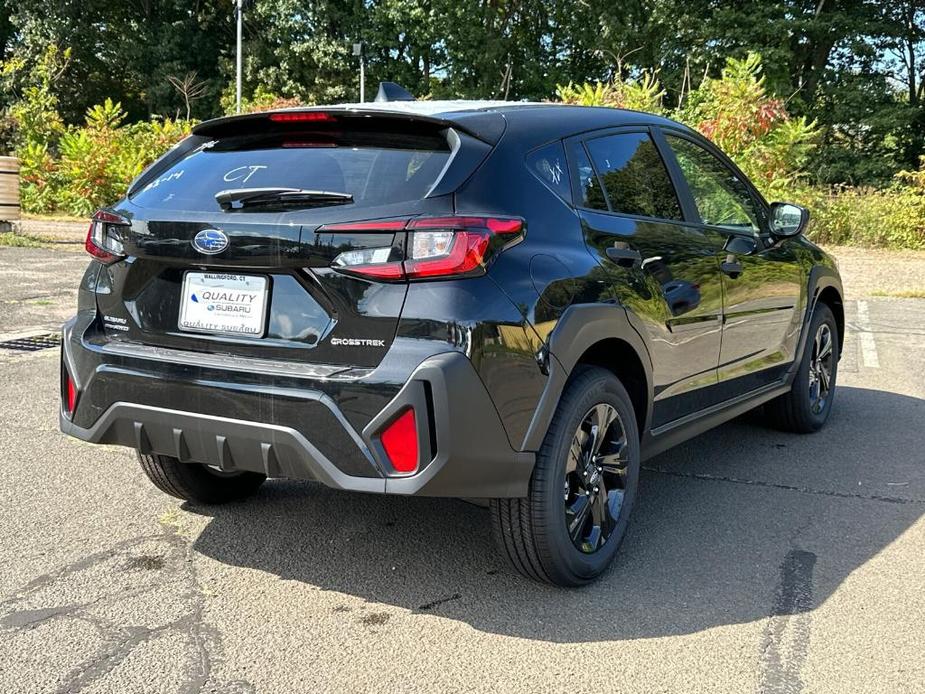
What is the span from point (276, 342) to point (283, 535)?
113cm

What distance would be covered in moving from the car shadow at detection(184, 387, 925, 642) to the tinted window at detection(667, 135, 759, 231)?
124 centimetres

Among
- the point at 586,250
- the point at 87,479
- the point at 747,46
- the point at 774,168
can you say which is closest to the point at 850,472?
the point at 586,250

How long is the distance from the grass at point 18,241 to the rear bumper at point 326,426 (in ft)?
41.0

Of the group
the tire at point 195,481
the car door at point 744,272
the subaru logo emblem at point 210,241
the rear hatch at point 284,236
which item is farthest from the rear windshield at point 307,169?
the car door at point 744,272

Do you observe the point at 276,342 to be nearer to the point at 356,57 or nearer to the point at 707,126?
the point at 707,126

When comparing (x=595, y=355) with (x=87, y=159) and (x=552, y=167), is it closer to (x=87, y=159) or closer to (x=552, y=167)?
(x=552, y=167)

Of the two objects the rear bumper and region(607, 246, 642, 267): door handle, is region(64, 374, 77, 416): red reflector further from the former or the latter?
region(607, 246, 642, 267): door handle

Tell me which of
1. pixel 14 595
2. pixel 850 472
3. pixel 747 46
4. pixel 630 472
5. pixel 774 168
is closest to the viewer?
pixel 14 595

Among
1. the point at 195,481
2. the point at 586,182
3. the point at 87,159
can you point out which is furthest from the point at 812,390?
the point at 87,159

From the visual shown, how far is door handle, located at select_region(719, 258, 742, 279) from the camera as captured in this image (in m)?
4.26

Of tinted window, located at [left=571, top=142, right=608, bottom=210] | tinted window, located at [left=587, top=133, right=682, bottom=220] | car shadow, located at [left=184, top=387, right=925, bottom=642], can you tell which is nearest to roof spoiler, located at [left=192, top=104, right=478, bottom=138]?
tinted window, located at [left=571, top=142, right=608, bottom=210]

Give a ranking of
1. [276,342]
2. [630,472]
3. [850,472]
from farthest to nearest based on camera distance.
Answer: [850,472] < [630,472] < [276,342]

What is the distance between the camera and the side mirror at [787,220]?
483 cm

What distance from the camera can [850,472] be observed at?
4898mm
